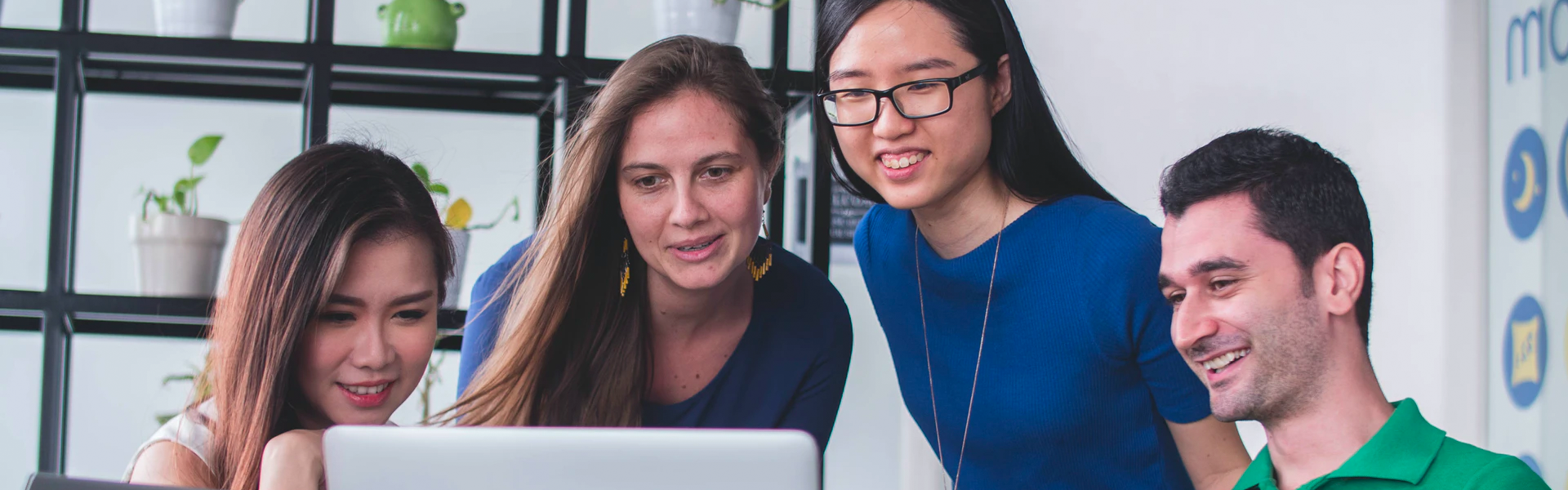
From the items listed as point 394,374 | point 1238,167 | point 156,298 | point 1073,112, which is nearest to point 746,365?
point 394,374

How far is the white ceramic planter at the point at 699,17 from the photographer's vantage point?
2.40m

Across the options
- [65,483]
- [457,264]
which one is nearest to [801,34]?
[457,264]

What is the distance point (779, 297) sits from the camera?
1747 mm

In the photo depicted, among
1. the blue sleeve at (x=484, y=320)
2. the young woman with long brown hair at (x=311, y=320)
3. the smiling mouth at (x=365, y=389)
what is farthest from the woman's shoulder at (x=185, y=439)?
the blue sleeve at (x=484, y=320)

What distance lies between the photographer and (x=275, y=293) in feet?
4.20

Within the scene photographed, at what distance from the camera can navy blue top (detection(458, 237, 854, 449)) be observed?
169cm

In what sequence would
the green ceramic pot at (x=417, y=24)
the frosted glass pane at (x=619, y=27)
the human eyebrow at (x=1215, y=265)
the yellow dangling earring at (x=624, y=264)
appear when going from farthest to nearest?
the frosted glass pane at (x=619, y=27)
the green ceramic pot at (x=417, y=24)
the yellow dangling earring at (x=624, y=264)
the human eyebrow at (x=1215, y=265)

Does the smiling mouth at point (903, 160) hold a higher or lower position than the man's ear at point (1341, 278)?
higher

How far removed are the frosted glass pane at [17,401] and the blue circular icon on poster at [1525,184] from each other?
125 inches

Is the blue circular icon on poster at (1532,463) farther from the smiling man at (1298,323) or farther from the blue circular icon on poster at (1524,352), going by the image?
the smiling man at (1298,323)

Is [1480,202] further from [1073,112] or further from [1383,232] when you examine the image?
[1073,112]

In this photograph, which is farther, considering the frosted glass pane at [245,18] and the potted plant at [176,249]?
the frosted glass pane at [245,18]

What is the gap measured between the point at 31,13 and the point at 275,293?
195 cm

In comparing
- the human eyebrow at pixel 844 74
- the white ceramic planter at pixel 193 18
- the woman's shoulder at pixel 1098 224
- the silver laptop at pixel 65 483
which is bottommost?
the silver laptop at pixel 65 483
